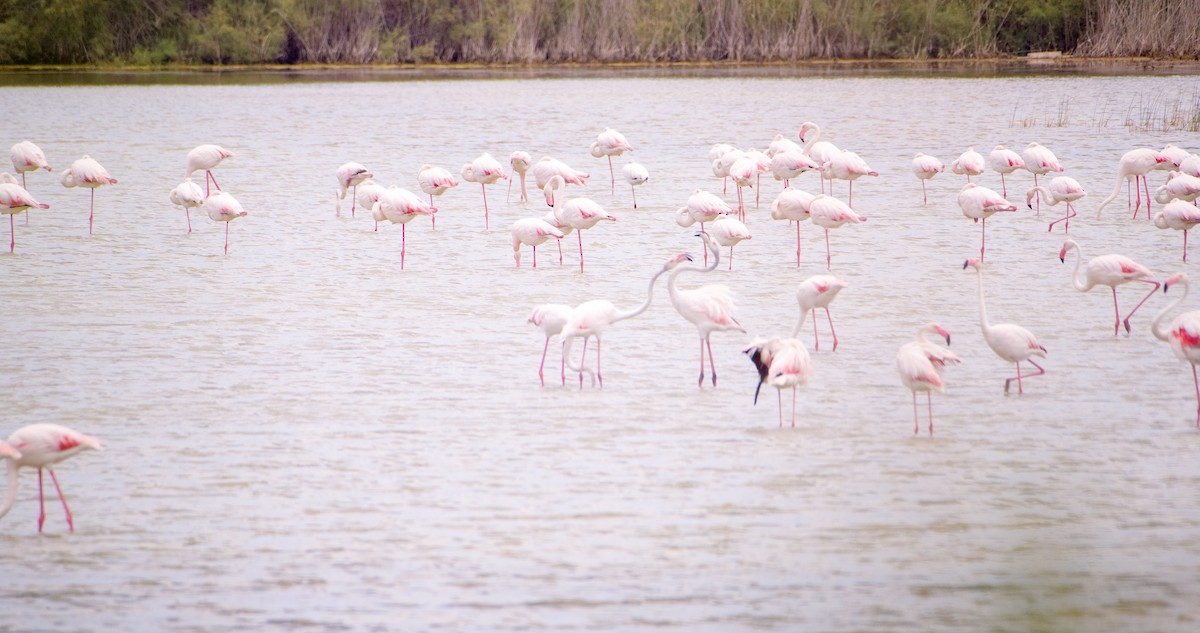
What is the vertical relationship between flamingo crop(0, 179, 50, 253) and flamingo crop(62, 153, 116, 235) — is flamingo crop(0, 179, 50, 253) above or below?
below

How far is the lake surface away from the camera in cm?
422

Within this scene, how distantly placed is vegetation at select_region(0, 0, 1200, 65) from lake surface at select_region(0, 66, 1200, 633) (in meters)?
26.3

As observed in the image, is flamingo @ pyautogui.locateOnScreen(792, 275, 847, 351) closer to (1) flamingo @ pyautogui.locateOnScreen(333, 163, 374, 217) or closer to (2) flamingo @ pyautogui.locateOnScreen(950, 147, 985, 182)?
(2) flamingo @ pyautogui.locateOnScreen(950, 147, 985, 182)

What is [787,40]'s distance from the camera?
1494 inches

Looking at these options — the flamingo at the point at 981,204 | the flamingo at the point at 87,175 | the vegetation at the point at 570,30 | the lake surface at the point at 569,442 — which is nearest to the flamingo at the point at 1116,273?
the lake surface at the point at 569,442

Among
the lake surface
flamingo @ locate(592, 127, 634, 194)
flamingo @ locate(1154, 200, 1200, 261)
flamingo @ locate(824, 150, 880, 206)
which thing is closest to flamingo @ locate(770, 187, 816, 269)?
the lake surface

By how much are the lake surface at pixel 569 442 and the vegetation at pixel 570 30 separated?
26.3m

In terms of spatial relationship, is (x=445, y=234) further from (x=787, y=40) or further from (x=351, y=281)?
(x=787, y=40)

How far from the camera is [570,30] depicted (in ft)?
130

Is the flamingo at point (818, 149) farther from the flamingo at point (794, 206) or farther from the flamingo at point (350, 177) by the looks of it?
the flamingo at point (350, 177)

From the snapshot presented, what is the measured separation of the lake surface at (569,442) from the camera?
4.22 m

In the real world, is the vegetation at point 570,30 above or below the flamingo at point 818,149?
above

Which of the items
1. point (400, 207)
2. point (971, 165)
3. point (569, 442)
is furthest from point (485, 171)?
point (569, 442)

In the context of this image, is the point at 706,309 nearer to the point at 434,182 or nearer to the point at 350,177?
the point at 434,182
